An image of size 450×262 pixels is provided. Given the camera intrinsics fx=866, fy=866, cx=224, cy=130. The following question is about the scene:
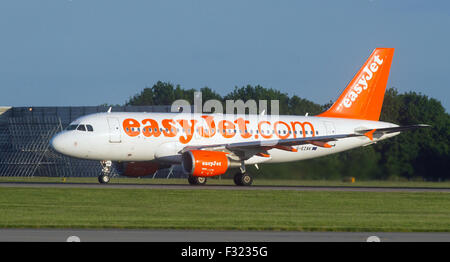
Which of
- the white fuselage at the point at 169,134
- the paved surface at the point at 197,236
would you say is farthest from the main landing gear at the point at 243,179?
the paved surface at the point at 197,236

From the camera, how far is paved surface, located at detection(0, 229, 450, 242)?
20156mm

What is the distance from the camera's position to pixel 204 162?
146ft

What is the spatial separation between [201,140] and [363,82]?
1392 cm

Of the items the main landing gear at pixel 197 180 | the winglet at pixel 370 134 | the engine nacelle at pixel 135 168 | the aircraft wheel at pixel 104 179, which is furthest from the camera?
the winglet at pixel 370 134

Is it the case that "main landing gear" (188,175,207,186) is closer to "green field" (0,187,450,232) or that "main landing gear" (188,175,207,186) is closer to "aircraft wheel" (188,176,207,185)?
"aircraft wheel" (188,176,207,185)

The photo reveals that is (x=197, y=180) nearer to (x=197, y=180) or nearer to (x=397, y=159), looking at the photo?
(x=197, y=180)

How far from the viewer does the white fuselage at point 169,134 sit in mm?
46062

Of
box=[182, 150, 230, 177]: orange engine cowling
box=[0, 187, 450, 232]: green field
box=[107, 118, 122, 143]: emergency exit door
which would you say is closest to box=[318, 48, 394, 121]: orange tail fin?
box=[182, 150, 230, 177]: orange engine cowling

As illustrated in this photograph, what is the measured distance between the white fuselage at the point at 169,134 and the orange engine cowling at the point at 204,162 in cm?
232

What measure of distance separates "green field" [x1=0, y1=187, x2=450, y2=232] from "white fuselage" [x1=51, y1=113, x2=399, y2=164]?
6975 millimetres

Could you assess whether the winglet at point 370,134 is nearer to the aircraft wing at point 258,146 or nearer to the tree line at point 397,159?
the tree line at point 397,159

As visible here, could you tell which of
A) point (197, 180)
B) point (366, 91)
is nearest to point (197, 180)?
point (197, 180)
